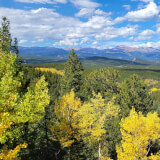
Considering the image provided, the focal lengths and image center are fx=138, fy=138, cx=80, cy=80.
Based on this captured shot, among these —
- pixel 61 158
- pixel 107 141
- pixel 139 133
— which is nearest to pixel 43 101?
pixel 139 133

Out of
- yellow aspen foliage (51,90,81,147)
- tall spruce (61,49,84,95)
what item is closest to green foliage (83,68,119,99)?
tall spruce (61,49,84,95)

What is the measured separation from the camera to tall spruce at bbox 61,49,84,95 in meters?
36.9

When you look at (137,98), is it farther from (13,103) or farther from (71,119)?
(13,103)

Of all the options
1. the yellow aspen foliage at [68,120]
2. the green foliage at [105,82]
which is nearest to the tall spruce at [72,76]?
the green foliage at [105,82]

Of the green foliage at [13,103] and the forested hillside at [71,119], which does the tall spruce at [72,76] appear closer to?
the forested hillside at [71,119]

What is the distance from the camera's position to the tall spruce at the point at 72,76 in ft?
121

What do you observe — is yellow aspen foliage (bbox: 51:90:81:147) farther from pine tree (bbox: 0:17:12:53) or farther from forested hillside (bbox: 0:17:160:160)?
pine tree (bbox: 0:17:12:53)

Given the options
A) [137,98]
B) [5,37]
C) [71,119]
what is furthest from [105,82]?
[5,37]

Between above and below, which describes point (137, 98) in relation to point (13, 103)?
below

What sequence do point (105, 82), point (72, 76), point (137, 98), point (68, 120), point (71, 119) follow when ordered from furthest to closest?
point (105, 82), point (72, 76), point (137, 98), point (71, 119), point (68, 120)

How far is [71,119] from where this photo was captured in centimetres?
2322

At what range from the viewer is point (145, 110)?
27344 millimetres

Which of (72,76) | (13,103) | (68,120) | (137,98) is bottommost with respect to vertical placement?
(68,120)

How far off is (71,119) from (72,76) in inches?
603
